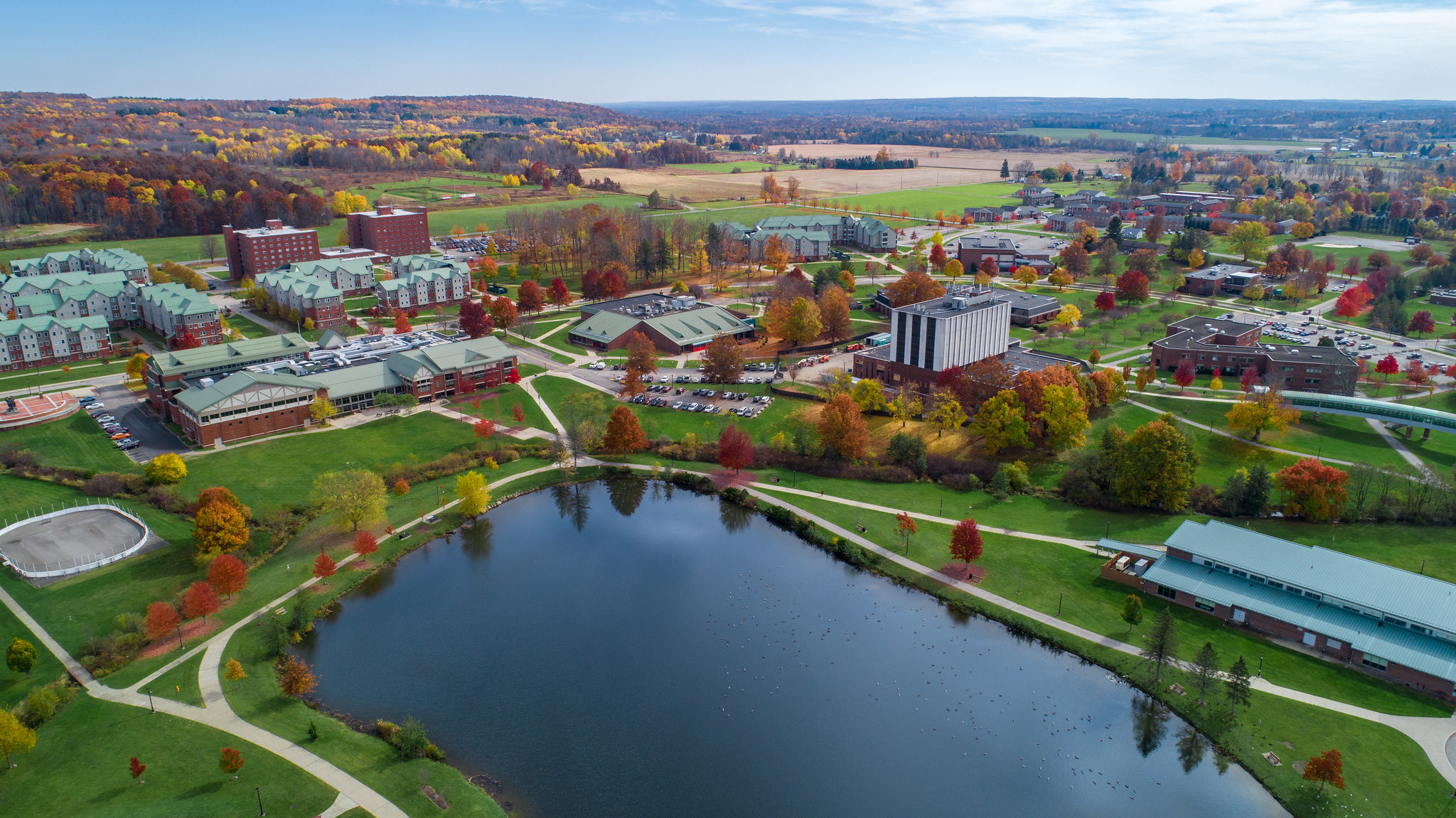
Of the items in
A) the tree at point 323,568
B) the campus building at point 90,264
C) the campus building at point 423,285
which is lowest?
the tree at point 323,568

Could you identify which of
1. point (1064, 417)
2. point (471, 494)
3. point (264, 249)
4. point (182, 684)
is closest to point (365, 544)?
point (471, 494)

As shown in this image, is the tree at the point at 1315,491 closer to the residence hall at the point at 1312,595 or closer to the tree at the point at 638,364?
the residence hall at the point at 1312,595

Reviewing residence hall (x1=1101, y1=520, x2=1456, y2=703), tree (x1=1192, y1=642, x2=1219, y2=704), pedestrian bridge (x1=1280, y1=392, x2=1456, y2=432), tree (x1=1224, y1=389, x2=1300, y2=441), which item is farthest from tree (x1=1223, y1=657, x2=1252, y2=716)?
pedestrian bridge (x1=1280, y1=392, x2=1456, y2=432)

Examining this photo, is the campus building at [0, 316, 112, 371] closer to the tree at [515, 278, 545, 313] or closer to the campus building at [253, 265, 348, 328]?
the campus building at [253, 265, 348, 328]

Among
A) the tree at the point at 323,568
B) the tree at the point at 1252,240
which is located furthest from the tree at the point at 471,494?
the tree at the point at 1252,240

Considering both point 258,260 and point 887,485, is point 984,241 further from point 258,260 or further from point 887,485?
point 258,260
